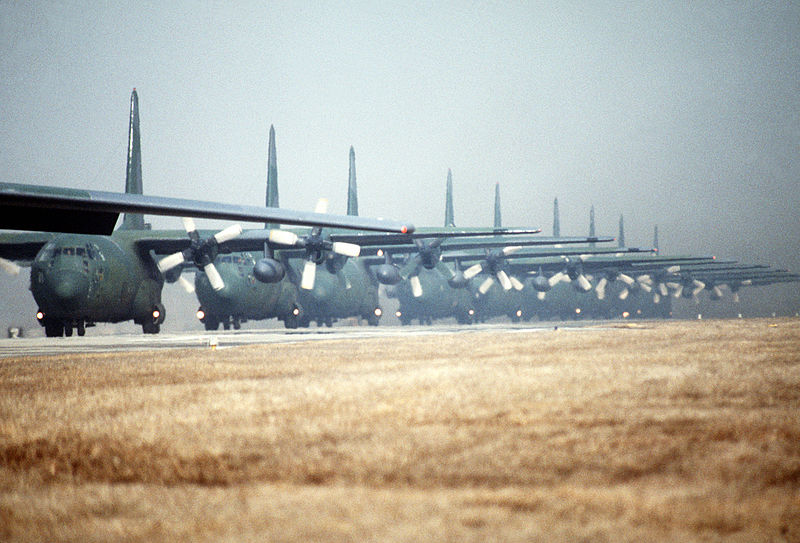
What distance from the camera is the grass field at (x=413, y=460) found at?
2164 mm

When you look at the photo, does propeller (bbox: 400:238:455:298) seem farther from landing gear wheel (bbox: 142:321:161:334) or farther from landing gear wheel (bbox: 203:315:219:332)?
landing gear wheel (bbox: 142:321:161:334)

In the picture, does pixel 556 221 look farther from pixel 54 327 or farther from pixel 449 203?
pixel 54 327

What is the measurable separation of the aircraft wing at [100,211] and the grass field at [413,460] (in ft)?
4.87

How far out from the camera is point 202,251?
27406 mm

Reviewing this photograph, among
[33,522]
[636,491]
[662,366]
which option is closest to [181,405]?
[33,522]

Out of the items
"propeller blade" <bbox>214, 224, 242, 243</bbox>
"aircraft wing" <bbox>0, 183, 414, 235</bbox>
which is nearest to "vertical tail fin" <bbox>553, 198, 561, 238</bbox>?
"propeller blade" <bbox>214, 224, 242, 243</bbox>

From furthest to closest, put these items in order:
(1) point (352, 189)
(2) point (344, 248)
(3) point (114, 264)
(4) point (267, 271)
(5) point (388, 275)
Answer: (1) point (352, 189)
(5) point (388, 275)
(2) point (344, 248)
(4) point (267, 271)
(3) point (114, 264)

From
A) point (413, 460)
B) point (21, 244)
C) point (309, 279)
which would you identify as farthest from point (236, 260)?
point (413, 460)

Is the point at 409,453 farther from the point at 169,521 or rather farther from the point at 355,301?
the point at 355,301

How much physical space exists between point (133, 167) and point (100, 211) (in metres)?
25.0

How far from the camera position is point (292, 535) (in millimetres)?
2078

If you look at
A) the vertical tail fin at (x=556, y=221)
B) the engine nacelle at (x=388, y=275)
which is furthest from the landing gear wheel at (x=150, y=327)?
the vertical tail fin at (x=556, y=221)

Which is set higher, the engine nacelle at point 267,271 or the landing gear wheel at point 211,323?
the engine nacelle at point 267,271

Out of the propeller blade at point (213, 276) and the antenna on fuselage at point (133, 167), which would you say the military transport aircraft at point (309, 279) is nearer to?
the propeller blade at point (213, 276)
